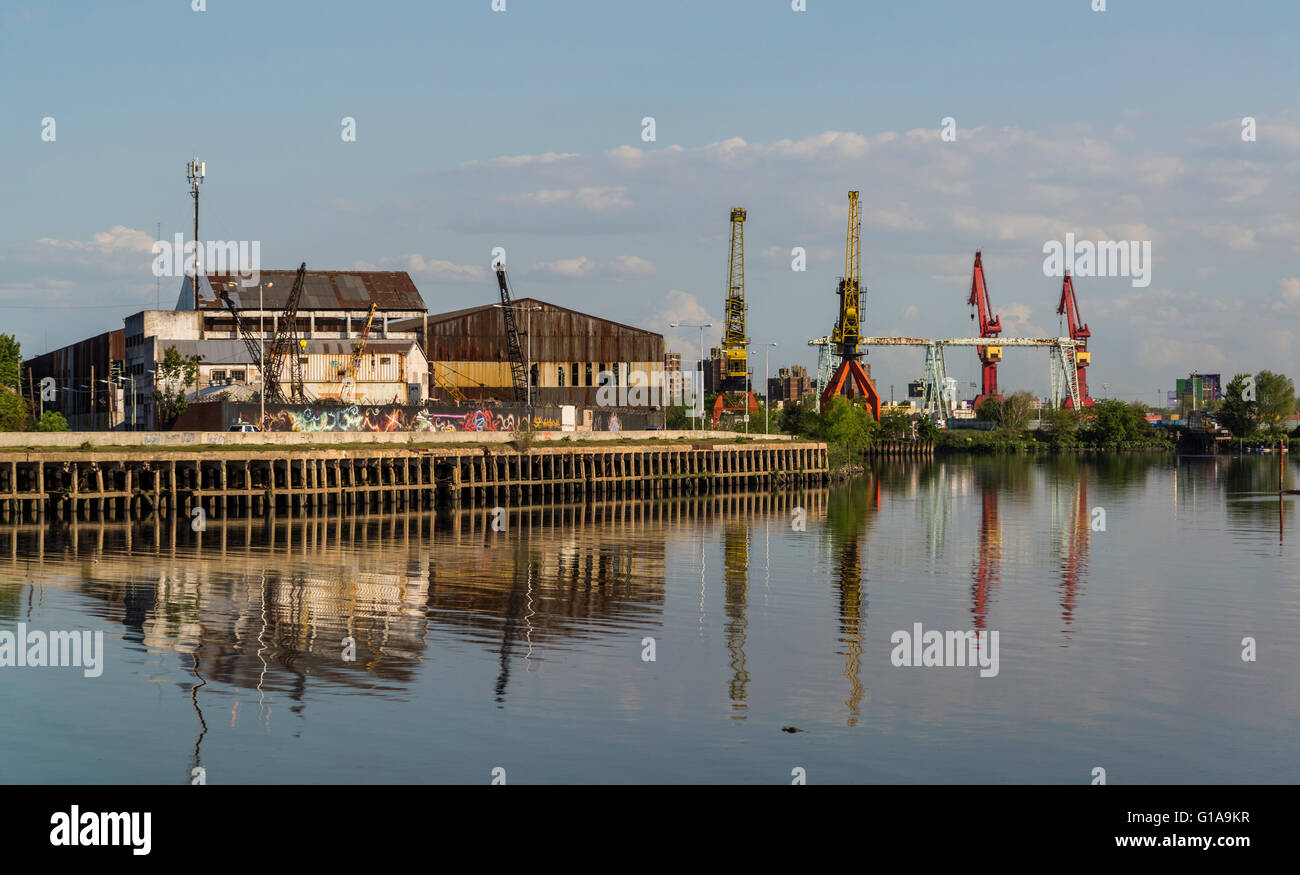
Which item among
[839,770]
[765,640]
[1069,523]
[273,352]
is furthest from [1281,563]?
[273,352]

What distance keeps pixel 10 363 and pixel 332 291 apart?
86.7ft

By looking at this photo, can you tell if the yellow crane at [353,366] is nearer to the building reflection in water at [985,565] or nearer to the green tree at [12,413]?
the green tree at [12,413]

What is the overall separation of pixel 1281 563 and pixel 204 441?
5117 cm

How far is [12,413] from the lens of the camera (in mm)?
82938

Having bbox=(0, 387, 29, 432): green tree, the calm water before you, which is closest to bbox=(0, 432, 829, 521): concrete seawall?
the calm water

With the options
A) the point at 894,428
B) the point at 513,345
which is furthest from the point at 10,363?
the point at 894,428

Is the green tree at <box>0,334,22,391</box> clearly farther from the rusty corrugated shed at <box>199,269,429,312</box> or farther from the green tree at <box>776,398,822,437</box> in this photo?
the green tree at <box>776,398,822,437</box>

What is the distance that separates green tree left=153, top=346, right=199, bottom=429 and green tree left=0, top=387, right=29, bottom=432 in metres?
8.09

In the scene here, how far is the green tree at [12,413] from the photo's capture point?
81.3m

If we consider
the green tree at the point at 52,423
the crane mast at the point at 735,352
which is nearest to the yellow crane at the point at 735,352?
the crane mast at the point at 735,352

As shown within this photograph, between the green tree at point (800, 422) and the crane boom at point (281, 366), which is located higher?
the crane boom at point (281, 366)

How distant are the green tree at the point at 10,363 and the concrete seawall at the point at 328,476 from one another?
133 feet
